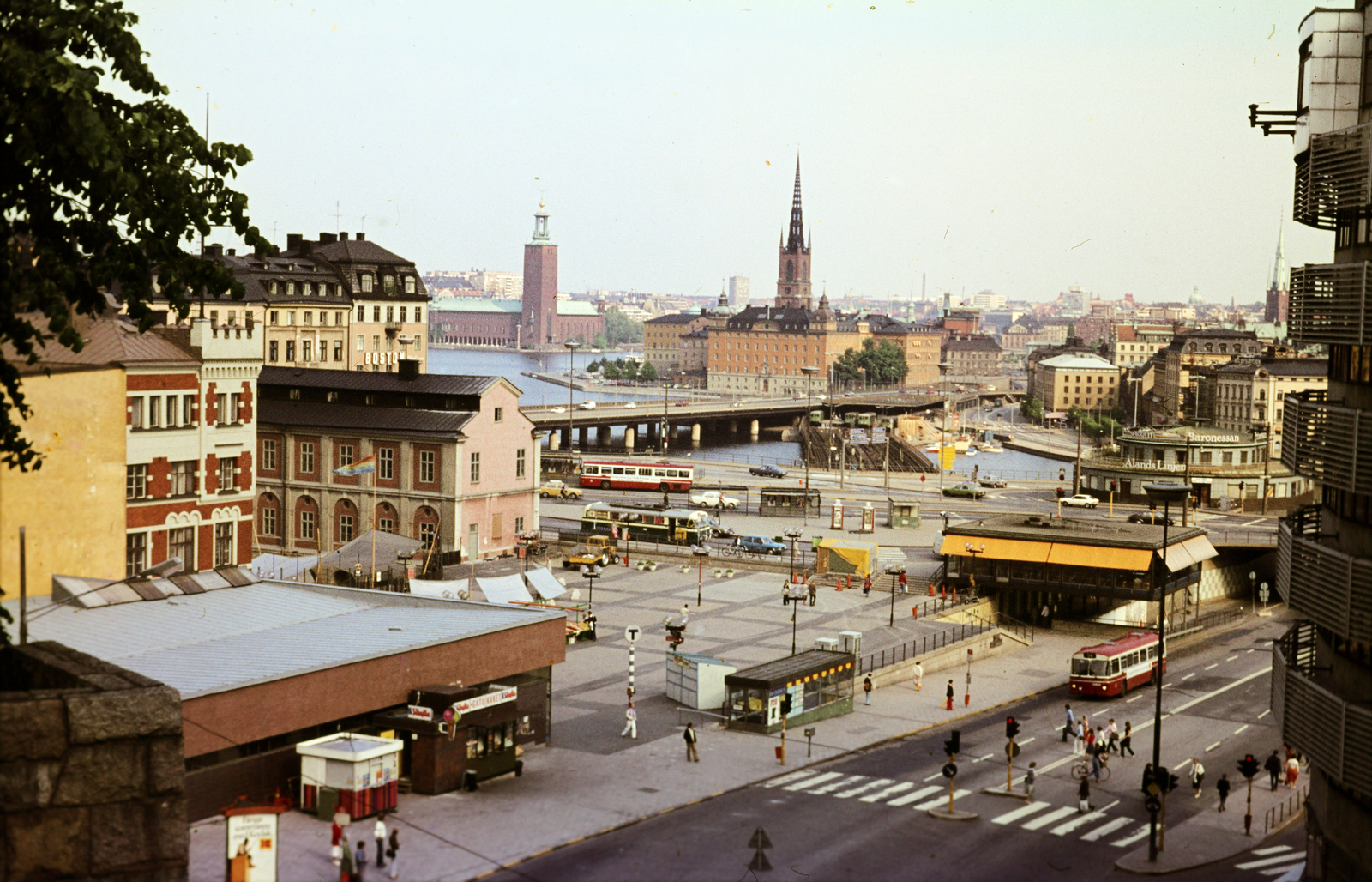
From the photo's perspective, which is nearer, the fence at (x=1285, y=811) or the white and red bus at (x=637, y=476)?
the fence at (x=1285, y=811)

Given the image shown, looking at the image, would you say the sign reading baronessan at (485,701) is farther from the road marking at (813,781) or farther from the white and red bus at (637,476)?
the white and red bus at (637,476)

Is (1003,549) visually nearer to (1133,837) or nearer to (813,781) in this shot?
(813,781)

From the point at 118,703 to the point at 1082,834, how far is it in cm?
2538

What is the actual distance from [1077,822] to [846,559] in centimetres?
3349

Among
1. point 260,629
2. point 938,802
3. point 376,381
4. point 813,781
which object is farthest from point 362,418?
point 938,802

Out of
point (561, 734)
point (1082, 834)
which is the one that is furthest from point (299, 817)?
point (1082, 834)

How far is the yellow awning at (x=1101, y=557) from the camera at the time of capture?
62.5 m

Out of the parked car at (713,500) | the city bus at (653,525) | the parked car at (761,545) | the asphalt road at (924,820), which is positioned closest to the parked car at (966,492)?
the parked car at (713,500)

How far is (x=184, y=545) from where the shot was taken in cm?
5016

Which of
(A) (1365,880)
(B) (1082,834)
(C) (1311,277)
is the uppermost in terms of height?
(C) (1311,277)

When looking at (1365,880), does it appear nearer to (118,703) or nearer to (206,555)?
(118,703)

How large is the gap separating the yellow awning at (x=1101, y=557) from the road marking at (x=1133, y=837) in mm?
29001

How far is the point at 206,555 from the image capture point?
168ft

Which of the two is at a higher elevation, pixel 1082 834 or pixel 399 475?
pixel 399 475
